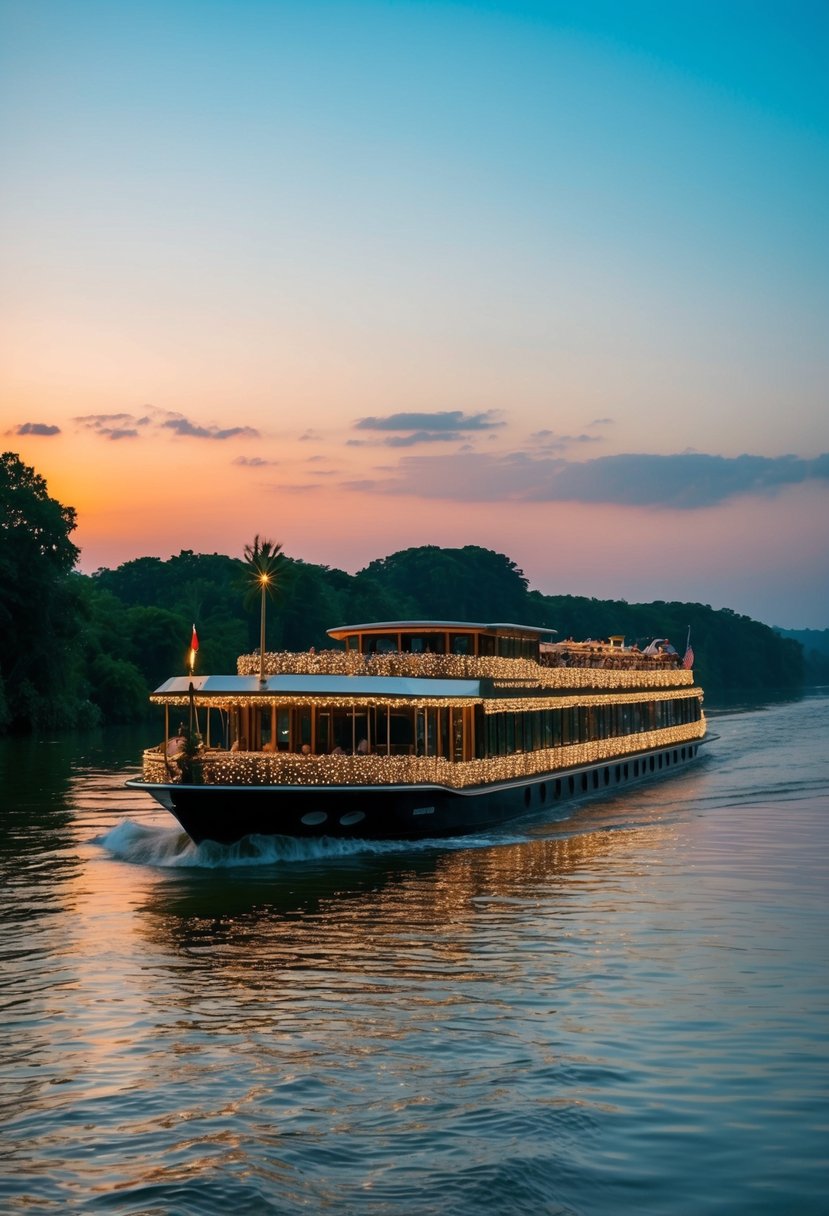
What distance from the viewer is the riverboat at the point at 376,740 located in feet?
110

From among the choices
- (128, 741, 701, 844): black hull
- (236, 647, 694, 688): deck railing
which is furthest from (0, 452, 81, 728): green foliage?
(128, 741, 701, 844): black hull

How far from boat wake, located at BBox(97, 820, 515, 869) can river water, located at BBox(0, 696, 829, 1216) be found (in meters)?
0.12

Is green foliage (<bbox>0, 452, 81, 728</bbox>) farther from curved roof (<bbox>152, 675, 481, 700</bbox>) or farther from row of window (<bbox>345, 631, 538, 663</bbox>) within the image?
curved roof (<bbox>152, 675, 481, 700</bbox>)

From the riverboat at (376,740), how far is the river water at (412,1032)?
1298mm

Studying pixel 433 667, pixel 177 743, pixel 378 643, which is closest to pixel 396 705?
pixel 433 667

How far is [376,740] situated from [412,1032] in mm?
19939

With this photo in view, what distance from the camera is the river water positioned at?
13.6m

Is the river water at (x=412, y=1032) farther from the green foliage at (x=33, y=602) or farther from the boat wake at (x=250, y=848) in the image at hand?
the green foliage at (x=33, y=602)

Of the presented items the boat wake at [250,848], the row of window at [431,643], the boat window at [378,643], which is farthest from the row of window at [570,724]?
the boat wake at [250,848]

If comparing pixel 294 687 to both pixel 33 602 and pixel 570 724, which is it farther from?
pixel 33 602

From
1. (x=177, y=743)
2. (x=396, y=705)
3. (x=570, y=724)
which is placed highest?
(x=396, y=705)

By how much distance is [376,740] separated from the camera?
38.2 meters

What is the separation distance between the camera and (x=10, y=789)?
5338cm

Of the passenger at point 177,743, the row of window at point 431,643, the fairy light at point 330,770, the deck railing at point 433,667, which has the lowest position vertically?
the fairy light at point 330,770
